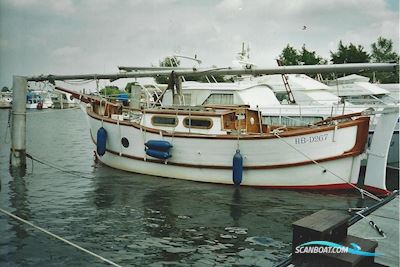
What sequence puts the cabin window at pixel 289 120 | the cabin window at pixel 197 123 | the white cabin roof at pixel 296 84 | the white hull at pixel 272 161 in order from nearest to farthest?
the white hull at pixel 272 161, the cabin window at pixel 197 123, the cabin window at pixel 289 120, the white cabin roof at pixel 296 84

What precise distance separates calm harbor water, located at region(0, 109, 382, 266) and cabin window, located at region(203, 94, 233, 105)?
873 cm

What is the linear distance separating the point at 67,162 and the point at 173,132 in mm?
8394

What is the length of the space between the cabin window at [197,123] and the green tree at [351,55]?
47.8m

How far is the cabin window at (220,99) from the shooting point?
76.8ft

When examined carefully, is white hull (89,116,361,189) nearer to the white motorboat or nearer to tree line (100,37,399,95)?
the white motorboat

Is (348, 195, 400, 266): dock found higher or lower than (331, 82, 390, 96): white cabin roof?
lower

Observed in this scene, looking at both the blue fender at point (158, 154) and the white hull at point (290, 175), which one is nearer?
the white hull at point (290, 175)

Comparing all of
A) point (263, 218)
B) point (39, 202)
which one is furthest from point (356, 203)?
point (39, 202)

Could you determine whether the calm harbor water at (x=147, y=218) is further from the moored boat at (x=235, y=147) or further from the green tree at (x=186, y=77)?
the green tree at (x=186, y=77)

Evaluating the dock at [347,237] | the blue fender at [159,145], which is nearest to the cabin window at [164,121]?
the blue fender at [159,145]

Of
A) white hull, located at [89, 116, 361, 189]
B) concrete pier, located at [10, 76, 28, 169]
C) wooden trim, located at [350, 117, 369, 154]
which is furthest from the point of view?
concrete pier, located at [10, 76, 28, 169]

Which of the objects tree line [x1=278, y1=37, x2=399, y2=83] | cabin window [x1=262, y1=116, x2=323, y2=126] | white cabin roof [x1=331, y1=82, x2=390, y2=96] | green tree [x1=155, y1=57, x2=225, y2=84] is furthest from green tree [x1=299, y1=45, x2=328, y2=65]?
cabin window [x1=262, y1=116, x2=323, y2=126]

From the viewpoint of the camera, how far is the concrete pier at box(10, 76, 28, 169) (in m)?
17.4

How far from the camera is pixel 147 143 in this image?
51.1 feet
